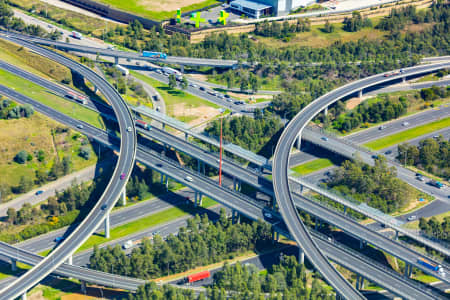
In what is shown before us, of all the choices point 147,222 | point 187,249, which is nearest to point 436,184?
point 187,249

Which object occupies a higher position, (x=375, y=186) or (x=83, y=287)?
(x=375, y=186)

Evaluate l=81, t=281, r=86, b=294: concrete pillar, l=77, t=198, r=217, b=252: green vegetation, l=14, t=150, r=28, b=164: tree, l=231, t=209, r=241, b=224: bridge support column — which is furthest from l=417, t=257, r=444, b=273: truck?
l=14, t=150, r=28, b=164: tree

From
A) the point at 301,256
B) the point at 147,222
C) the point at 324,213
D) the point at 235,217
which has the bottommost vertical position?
the point at 147,222

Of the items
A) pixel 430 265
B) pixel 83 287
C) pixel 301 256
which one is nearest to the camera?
pixel 430 265

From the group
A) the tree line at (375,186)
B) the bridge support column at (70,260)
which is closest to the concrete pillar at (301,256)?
the tree line at (375,186)

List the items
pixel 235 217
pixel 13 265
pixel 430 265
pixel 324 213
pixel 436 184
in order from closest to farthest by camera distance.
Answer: pixel 430 265
pixel 13 265
pixel 324 213
pixel 235 217
pixel 436 184

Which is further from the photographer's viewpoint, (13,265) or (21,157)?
(21,157)

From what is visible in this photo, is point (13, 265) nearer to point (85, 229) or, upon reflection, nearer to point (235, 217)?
point (85, 229)

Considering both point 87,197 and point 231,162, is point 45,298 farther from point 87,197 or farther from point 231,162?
point 231,162
